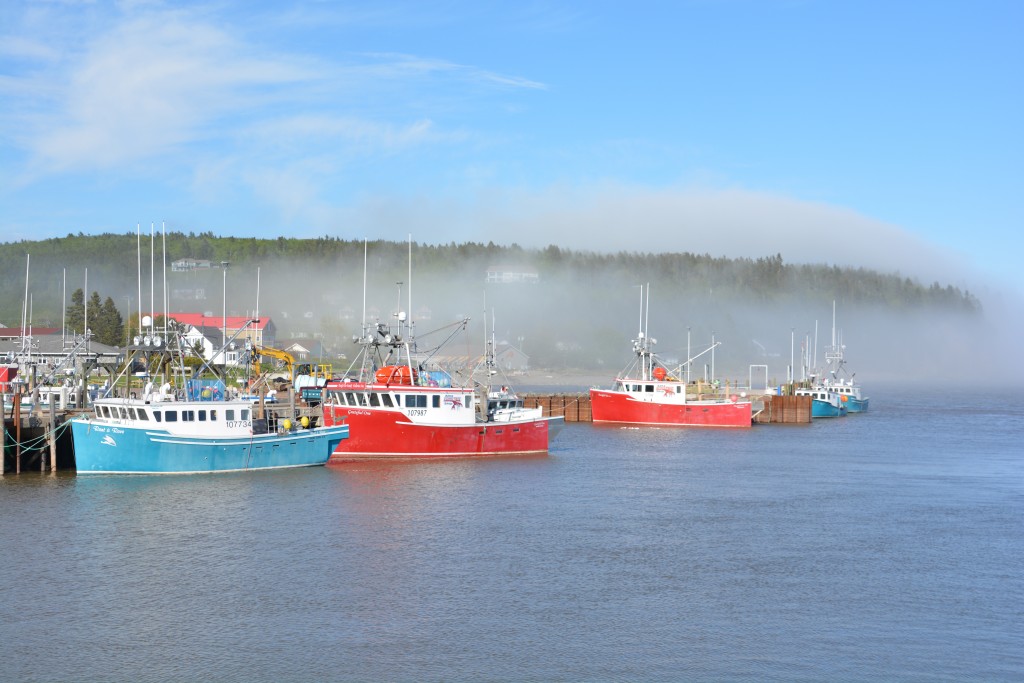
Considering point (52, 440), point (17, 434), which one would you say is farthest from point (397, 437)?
point (17, 434)

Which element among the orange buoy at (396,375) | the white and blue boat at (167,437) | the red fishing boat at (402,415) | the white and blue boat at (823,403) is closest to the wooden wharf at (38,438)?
the white and blue boat at (167,437)

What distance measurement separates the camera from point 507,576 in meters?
37.0

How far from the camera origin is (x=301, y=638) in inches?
1179

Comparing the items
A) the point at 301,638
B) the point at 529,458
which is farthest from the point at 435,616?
the point at 529,458

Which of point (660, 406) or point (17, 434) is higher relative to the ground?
point (17, 434)

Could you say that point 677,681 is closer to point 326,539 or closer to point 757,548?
point 757,548

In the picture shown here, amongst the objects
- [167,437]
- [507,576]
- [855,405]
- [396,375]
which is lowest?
[507,576]

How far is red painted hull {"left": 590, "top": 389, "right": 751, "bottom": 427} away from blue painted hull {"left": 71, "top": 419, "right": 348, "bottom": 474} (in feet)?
147

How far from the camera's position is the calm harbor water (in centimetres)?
2838

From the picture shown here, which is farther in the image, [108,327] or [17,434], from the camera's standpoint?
[108,327]

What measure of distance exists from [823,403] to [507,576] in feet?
289

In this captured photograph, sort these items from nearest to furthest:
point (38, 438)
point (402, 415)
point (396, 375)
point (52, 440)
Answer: point (52, 440) < point (38, 438) < point (402, 415) < point (396, 375)

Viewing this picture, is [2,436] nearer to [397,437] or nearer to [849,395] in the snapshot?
[397,437]

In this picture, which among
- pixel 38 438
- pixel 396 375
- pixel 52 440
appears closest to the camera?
pixel 52 440
